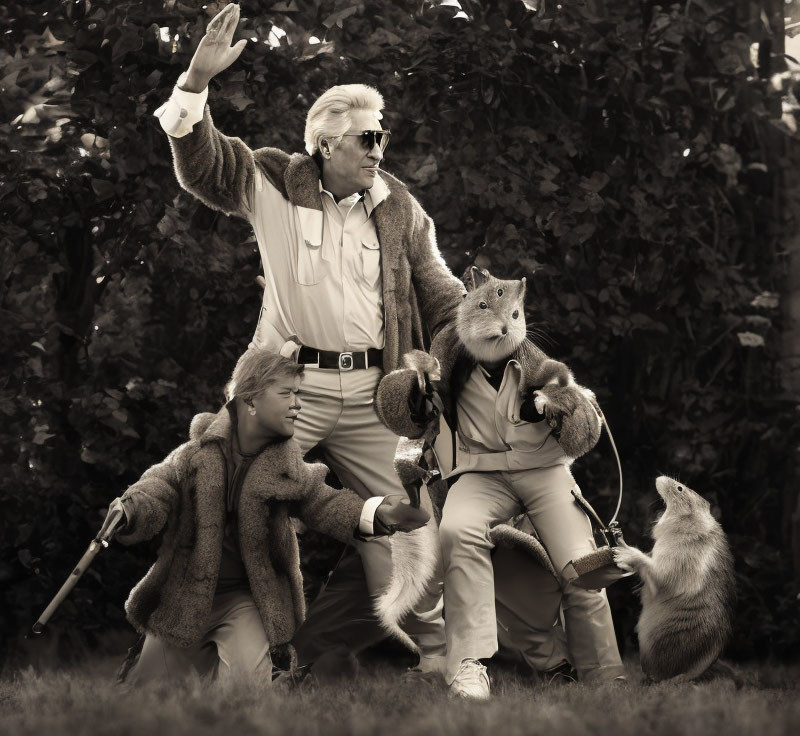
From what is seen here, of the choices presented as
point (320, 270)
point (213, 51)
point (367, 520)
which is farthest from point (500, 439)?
point (213, 51)

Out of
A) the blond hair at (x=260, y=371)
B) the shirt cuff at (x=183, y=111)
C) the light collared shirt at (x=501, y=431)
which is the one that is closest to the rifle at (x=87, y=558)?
the blond hair at (x=260, y=371)

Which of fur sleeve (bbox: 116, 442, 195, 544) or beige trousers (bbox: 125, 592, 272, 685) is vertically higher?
fur sleeve (bbox: 116, 442, 195, 544)

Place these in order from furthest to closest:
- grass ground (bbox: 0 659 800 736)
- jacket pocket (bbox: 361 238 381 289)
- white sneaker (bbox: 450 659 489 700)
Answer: jacket pocket (bbox: 361 238 381 289) < white sneaker (bbox: 450 659 489 700) < grass ground (bbox: 0 659 800 736)

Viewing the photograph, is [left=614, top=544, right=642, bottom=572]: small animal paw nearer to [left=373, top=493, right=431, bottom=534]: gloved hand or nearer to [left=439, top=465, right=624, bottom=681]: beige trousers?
[left=439, top=465, right=624, bottom=681]: beige trousers

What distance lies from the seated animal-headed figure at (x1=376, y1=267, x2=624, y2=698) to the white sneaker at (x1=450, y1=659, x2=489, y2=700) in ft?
0.33

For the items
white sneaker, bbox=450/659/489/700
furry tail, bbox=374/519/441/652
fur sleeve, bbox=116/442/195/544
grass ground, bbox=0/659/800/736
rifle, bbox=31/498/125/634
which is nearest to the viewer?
grass ground, bbox=0/659/800/736

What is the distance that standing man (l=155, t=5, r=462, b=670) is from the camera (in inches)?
182

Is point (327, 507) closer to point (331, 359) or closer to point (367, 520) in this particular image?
point (367, 520)

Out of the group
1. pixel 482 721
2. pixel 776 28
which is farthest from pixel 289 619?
pixel 776 28

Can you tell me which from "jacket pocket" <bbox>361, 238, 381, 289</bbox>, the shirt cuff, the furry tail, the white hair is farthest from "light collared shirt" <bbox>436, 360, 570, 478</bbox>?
the shirt cuff

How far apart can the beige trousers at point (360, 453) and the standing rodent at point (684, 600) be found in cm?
72

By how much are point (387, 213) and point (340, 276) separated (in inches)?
11.8

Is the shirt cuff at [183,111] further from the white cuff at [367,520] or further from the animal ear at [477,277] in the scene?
the white cuff at [367,520]

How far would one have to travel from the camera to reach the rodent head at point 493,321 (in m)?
4.33
